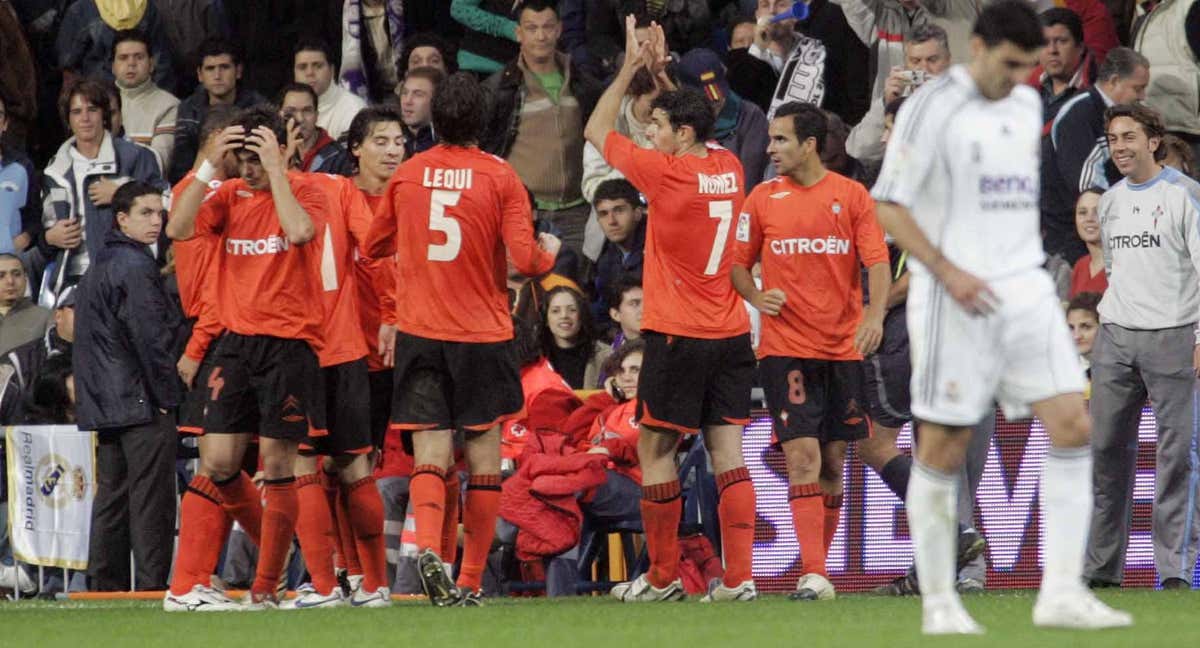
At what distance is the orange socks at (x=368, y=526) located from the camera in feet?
37.3

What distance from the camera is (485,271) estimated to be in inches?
422

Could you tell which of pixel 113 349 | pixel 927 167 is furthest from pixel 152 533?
pixel 927 167

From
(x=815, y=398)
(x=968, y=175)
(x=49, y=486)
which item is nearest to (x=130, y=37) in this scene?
(x=49, y=486)

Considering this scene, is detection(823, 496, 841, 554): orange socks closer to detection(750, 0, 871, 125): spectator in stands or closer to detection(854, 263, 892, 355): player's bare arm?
detection(854, 263, 892, 355): player's bare arm

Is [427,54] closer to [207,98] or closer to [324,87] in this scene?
[324,87]

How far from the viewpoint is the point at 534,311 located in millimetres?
14547

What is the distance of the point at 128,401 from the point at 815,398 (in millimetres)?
4854

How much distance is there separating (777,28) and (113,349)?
223 inches

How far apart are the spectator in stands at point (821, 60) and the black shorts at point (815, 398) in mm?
5007

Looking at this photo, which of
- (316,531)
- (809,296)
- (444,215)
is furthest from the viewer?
(809,296)

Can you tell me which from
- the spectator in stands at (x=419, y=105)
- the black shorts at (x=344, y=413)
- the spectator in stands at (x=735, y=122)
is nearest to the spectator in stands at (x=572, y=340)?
the spectator in stands at (x=735, y=122)

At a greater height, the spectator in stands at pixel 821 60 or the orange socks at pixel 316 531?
the spectator in stands at pixel 821 60

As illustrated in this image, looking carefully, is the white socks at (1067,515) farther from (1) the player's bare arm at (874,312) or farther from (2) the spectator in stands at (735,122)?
(2) the spectator in stands at (735,122)

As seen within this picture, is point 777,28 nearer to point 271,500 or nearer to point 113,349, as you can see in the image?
Answer: point 113,349
